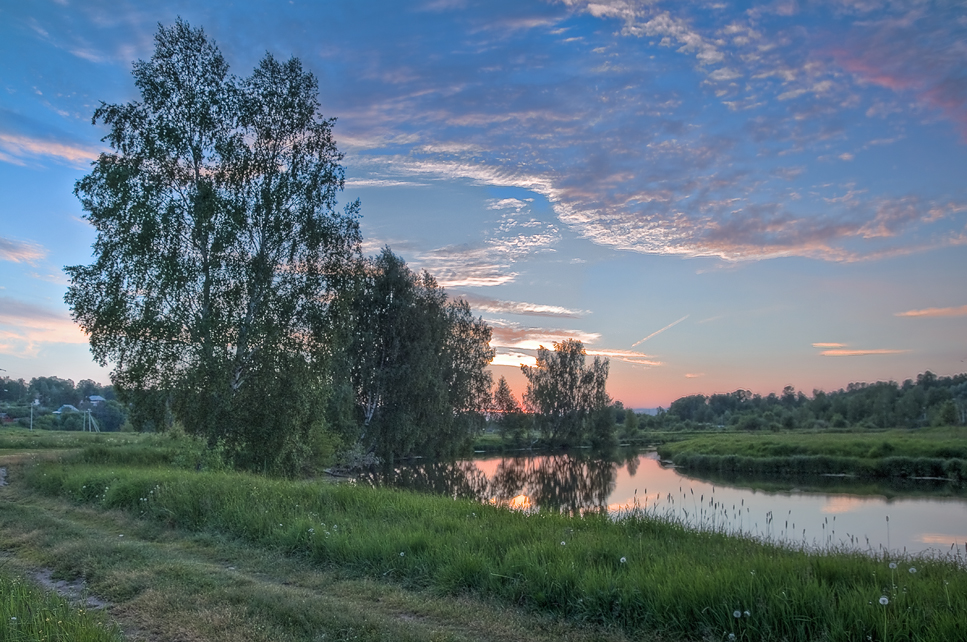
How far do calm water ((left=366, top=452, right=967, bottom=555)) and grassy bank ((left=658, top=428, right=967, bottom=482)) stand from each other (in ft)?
7.91

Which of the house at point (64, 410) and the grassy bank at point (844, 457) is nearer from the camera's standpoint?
the grassy bank at point (844, 457)

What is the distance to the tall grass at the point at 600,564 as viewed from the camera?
14.7 ft

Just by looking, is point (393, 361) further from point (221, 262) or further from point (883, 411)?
point (883, 411)

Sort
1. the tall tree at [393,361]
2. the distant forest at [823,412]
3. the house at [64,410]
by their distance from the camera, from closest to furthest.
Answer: the tall tree at [393,361] → the distant forest at [823,412] → the house at [64,410]

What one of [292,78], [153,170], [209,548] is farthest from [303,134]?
[209,548]

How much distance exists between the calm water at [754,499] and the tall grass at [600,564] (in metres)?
2.05

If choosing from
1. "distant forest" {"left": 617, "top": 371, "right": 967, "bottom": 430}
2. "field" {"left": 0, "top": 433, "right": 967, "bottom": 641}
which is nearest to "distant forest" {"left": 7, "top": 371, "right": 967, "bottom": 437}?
"distant forest" {"left": 617, "top": 371, "right": 967, "bottom": 430}

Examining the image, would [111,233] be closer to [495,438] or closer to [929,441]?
[929,441]

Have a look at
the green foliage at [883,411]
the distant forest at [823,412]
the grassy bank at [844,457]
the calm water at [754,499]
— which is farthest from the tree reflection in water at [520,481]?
the green foliage at [883,411]

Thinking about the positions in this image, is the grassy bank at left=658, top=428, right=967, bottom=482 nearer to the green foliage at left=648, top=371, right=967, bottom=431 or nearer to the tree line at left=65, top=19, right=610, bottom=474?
the green foliage at left=648, top=371, right=967, bottom=431

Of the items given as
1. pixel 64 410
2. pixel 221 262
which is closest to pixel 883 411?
pixel 221 262

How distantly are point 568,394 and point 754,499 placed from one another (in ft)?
149

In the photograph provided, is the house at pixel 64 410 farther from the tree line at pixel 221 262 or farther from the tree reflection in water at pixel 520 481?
the tree line at pixel 221 262

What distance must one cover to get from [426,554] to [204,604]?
2.33m
